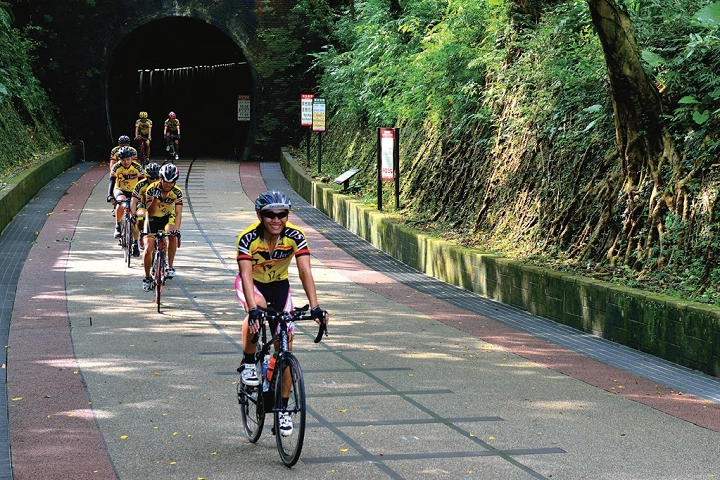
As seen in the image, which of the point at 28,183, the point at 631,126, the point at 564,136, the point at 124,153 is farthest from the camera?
the point at 28,183

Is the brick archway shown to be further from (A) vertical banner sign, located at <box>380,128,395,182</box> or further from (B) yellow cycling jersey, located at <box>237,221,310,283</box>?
(B) yellow cycling jersey, located at <box>237,221,310,283</box>

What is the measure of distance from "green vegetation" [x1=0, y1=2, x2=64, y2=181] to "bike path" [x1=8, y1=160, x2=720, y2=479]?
45.3ft

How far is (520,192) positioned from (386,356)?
5334 mm

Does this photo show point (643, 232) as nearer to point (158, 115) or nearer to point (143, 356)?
point (143, 356)

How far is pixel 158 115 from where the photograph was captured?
4947 centimetres

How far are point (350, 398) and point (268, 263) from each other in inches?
73.0

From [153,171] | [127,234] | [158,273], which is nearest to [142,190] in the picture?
[153,171]

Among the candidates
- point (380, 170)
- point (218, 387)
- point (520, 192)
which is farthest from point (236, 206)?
point (218, 387)

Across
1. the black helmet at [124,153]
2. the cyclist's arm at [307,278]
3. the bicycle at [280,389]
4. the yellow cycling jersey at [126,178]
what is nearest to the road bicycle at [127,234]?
the yellow cycling jersey at [126,178]

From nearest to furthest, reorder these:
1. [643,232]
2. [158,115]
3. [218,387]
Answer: [218,387] < [643,232] < [158,115]

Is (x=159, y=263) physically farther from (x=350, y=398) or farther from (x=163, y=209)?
(x=350, y=398)

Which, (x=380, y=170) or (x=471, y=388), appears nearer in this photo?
(x=471, y=388)

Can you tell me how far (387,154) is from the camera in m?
19.3

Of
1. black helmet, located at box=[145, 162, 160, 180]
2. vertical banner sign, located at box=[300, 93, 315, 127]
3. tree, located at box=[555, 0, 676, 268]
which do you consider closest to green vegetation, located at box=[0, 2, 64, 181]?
vertical banner sign, located at box=[300, 93, 315, 127]
